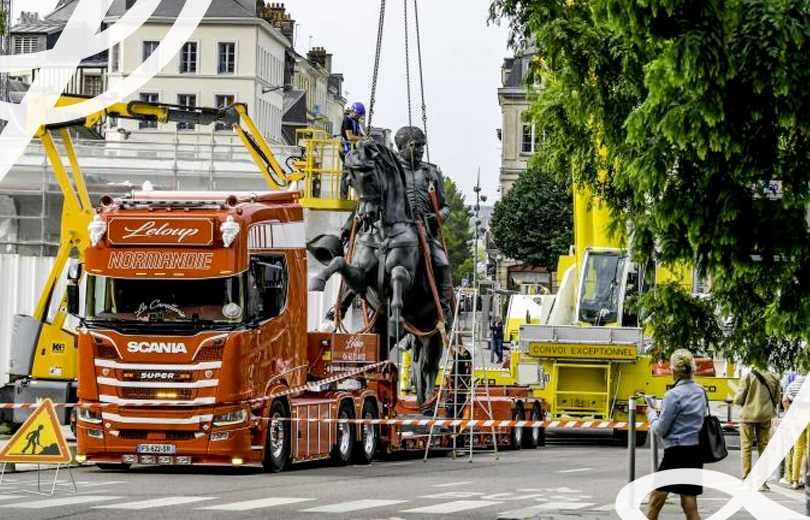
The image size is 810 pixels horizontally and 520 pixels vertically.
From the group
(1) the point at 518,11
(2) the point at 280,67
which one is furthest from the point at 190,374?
(2) the point at 280,67

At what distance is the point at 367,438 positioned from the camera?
91.9 feet

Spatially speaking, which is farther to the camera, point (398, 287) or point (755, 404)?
point (398, 287)

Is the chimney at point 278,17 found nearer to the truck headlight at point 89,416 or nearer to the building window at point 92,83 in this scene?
the building window at point 92,83

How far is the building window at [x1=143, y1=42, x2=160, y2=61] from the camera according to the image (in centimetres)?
12594

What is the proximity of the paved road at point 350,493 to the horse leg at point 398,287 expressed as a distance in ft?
7.57

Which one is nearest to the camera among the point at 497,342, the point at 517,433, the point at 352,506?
the point at 352,506

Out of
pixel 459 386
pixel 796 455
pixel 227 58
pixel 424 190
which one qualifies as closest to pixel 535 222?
pixel 227 58

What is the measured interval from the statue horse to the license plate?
5.75 metres

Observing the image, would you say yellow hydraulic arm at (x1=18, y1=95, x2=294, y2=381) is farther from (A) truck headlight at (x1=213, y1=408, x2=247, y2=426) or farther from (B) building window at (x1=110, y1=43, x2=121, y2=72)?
(B) building window at (x1=110, y1=43, x2=121, y2=72)

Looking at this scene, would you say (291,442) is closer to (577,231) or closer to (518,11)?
(518,11)

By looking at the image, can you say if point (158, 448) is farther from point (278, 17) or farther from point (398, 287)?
point (278, 17)

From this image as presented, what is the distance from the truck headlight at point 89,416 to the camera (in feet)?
79.4

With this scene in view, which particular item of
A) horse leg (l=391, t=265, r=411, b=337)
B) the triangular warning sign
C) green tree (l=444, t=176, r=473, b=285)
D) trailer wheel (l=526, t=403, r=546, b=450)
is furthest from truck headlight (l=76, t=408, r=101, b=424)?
green tree (l=444, t=176, r=473, b=285)

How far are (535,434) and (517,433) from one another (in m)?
1.16
